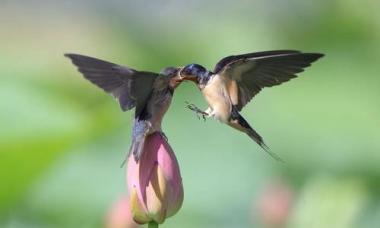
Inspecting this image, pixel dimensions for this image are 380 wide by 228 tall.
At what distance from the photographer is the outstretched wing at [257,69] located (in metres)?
1.33

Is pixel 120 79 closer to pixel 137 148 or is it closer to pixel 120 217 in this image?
pixel 137 148

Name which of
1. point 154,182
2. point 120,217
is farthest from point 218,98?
point 120,217

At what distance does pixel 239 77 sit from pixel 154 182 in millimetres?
156

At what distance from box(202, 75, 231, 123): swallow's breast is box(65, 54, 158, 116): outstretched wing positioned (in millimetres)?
78

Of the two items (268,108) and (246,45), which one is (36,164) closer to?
(268,108)

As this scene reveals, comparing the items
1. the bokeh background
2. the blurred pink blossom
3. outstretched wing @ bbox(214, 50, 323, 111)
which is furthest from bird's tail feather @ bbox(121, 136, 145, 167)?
the bokeh background

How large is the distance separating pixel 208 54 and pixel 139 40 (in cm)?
135

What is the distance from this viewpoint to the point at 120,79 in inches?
51.1

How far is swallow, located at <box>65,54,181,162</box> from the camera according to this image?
1.27 meters

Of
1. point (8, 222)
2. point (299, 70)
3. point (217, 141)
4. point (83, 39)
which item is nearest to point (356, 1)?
point (217, 141)

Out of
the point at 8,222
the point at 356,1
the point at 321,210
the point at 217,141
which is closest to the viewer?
the point at 321,210

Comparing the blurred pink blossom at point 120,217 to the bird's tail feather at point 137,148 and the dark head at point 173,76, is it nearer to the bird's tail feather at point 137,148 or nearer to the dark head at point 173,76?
the bird's tail feather at point 137,148

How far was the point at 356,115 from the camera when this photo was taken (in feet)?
12.0

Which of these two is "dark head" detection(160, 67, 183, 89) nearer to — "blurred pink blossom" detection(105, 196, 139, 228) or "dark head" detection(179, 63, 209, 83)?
"dark head" detection(179, 63, 209, 83)
